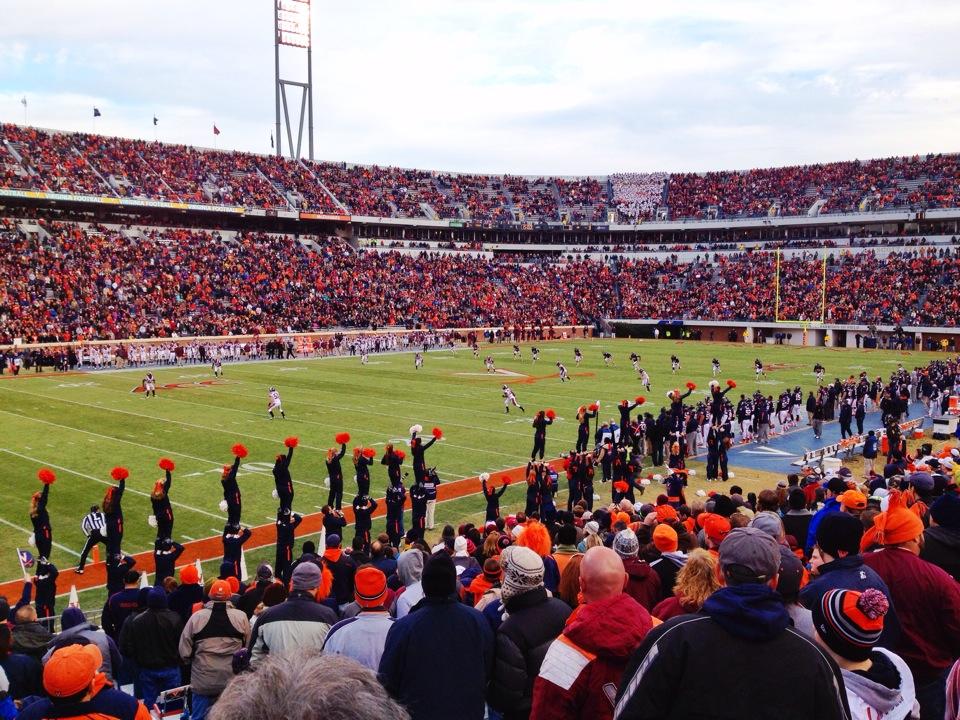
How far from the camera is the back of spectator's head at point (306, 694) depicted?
1637mm

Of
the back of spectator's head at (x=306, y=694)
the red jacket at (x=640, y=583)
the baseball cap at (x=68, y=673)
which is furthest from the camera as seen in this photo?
the red jacket at (x=640, y=583)

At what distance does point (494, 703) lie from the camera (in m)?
4.04

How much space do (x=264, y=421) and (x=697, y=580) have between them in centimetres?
2164

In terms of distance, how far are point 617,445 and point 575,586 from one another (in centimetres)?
1245

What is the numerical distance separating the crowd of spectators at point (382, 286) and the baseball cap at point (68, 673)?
41182 mm

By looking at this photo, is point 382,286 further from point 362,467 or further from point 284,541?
point 284,541

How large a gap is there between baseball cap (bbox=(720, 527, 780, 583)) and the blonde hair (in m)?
1.30

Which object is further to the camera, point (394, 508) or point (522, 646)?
point (394, 508)

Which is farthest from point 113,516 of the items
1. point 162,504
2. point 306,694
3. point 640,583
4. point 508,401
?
point 508,401

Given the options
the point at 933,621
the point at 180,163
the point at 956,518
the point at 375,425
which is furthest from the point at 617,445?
the point at 180,163

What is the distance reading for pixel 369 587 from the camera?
171 inches

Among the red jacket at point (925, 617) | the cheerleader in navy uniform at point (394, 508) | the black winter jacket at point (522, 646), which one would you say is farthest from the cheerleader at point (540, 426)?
the black winter jacket at point (522, 646)

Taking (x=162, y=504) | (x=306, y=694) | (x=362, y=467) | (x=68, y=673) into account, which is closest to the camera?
(x=306, y=694)

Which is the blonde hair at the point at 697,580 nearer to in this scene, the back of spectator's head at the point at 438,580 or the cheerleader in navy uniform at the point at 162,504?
the back of spectator's head at the point at 438,580
